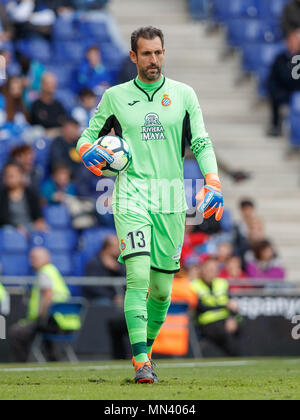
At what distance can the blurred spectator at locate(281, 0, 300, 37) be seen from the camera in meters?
21.4

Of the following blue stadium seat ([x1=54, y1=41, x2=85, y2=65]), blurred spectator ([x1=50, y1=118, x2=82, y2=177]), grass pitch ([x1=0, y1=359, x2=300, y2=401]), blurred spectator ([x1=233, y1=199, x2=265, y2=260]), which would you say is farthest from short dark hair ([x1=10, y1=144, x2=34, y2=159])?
grass pitch ([x1=0, y1=359, x2=300, y2=401])

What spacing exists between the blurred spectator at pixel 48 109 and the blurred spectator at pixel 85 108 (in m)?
0.33

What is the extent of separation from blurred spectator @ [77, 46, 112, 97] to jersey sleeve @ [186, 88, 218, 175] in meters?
10.4

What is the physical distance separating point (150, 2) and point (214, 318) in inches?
404

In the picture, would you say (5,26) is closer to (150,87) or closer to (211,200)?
(150,87)

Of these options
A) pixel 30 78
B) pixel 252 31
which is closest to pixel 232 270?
pixel 30 78

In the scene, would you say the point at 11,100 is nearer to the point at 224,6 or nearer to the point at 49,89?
the point at 49,89

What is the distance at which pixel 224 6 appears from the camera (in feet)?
75.8

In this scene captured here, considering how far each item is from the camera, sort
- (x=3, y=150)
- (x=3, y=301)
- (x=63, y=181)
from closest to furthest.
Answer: (x=3, y=301) → (x=63, y=181) → (x=3, y=150)

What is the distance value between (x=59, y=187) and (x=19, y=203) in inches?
44.5

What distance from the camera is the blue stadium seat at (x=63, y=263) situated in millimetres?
16156

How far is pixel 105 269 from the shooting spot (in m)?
15.6

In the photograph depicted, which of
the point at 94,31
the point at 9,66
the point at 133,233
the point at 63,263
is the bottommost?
the point at 133,233

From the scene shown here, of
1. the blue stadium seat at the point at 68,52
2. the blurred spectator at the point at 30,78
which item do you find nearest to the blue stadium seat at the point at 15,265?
the blurred spectator at the point at 30,78
